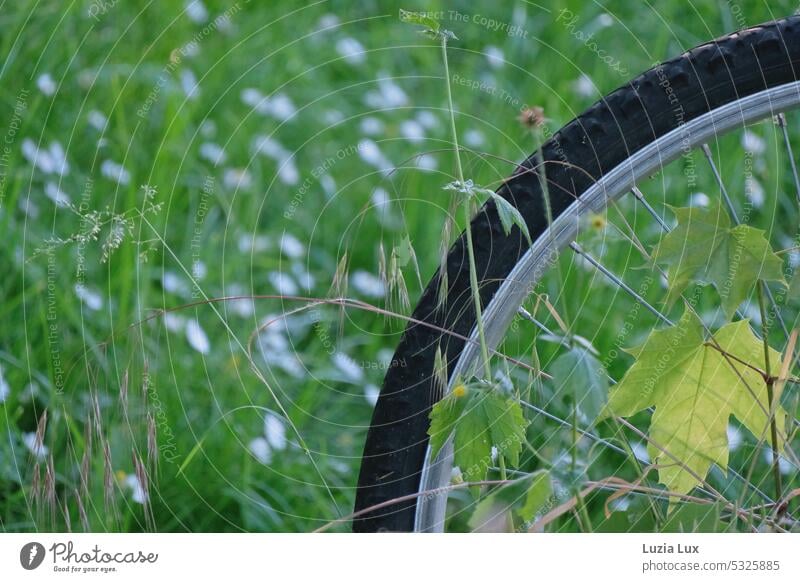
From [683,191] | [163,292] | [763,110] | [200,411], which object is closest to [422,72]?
[683,191]

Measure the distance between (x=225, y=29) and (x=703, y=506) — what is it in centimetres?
132

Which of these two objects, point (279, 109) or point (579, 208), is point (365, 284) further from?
point (579, 208)

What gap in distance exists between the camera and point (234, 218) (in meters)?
1.63

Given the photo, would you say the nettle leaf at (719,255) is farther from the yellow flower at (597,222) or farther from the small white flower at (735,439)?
the small white flower at (735,439)

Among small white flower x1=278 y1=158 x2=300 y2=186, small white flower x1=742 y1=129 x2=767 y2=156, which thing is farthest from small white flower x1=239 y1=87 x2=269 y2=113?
small white flower x1=742 y1=129 x2=767 y2=156

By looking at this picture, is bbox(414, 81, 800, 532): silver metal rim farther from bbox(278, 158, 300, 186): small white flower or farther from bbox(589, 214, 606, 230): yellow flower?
bbox(278, 158, 300, 186): small white flower

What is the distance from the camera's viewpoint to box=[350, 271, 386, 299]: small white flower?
1.54 metres

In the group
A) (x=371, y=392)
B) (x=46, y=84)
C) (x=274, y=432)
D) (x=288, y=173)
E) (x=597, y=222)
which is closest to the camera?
(x=597, y=222)

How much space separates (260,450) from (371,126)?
2.21ft

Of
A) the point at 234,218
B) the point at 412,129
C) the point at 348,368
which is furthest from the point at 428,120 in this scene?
the point at 348,368

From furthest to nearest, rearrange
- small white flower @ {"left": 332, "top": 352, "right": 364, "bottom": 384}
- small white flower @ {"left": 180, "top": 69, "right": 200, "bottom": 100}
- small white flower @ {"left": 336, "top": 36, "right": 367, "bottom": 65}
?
small white flower @ {"left": 336, "top": 36, "right": 367, "bottom": 65}, small white flower @ {"left": 180, "top": 69, "right": 200, "bottom": 100}, small white flower @ {"left": 332, "top": 352, "right": 364, "bottom": 384}

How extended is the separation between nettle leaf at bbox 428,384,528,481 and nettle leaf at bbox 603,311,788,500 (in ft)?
0.37
